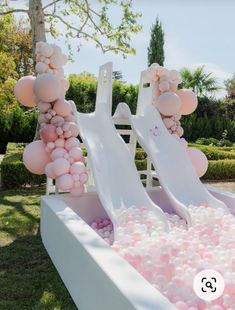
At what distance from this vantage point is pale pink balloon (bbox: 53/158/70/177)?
3.58 metres

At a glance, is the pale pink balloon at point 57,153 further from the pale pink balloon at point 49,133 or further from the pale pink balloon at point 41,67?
the pale pink balloon at point 41,67

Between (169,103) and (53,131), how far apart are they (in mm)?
1580

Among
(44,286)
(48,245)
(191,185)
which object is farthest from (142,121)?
(44,286)

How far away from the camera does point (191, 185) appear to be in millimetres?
4262

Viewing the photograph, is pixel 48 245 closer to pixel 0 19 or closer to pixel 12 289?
pixel 12 289

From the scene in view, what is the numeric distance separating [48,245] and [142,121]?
7.07ft

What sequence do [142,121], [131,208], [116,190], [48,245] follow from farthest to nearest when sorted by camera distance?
[142,121] → [116,190] → [131,208] → [48,245]

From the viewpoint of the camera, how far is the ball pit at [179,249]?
2127 mm

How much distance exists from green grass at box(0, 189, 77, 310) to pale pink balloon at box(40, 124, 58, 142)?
3.39 feet

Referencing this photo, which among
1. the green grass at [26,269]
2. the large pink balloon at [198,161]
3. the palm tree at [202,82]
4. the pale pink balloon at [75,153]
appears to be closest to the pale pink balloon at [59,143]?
the pale pink balloon at [75,153]

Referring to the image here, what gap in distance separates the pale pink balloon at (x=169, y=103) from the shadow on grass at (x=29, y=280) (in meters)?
2.23

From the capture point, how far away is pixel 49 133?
3766 millimetres

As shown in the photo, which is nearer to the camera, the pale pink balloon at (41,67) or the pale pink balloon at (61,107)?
the pale pink balloon at (61,107)

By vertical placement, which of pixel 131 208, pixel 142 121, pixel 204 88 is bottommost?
pixel 131 208
